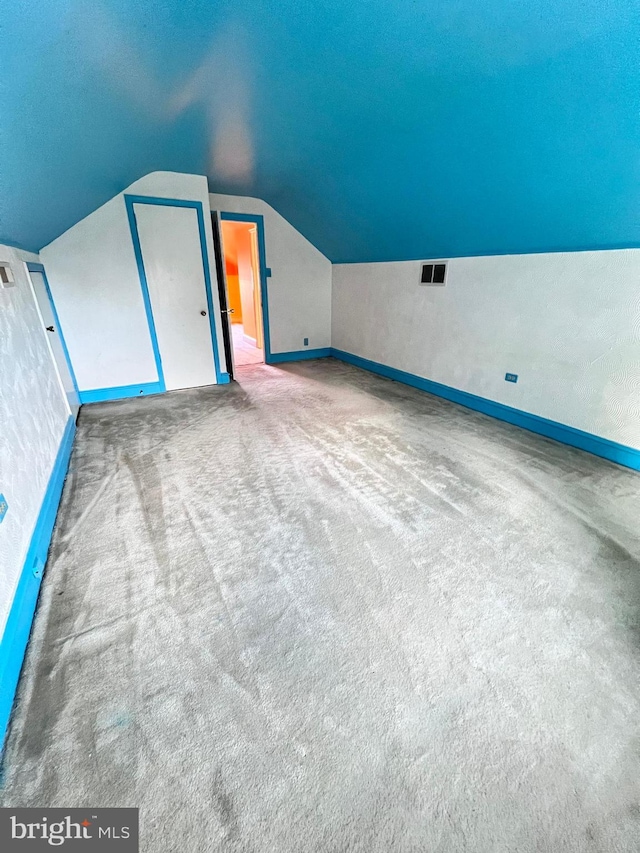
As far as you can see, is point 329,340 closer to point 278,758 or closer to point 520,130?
point 520,130

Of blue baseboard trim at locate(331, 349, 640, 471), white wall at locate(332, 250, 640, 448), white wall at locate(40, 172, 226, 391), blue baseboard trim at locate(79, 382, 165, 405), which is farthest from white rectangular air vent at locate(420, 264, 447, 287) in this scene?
blue baseboard trim at locate(79, 382, 165, 405)

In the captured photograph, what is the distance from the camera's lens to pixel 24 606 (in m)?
1.46

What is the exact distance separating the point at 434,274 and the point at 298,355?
8.73 feet

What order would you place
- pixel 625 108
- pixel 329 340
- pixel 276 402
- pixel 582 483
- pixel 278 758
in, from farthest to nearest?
pixel 329 340 → pixel 276 402 → pixel 582 483 → pixel 625 108 → pixel 278 758

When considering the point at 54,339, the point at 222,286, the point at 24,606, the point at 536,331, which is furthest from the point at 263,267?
the point at 24,606

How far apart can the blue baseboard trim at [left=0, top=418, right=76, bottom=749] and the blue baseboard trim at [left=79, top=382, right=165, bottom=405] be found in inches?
83.3

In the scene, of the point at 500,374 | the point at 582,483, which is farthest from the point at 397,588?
the point at 500,374

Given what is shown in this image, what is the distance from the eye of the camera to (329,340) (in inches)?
246

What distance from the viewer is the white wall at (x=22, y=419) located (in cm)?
152

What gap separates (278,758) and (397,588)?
0.79 metres

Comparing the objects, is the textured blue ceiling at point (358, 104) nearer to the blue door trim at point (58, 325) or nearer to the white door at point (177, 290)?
the blue door trim at point (58, 325)

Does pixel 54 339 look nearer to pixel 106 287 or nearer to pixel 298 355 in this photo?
pixel 106 287

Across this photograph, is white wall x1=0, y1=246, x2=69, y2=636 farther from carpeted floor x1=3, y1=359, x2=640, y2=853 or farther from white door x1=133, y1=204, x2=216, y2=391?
white door x1=133, y1=204, x2=216, y2=391

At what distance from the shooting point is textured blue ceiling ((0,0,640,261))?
4.58 ft
